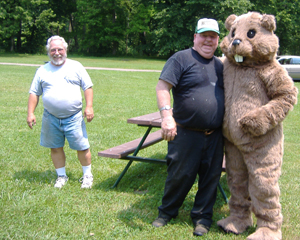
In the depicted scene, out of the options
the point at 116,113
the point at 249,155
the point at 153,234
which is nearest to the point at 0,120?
the point at 116,113

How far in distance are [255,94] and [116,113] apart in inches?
239

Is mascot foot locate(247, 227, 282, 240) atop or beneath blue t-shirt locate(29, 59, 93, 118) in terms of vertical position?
beneath

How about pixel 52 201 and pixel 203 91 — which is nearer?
pixel 203 91

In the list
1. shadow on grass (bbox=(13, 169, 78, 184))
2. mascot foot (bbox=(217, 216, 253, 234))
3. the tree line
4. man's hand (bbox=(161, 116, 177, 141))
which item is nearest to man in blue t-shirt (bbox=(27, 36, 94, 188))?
shadow on grass (bbox=(13, 169, 78, 184))

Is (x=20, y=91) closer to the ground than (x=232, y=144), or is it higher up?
closer to the ground

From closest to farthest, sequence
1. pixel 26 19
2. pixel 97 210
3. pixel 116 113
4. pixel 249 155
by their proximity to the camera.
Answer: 1. pixel 249 155
2. pixel 97 210
3. pixel 116 113
4. pixel 26 19

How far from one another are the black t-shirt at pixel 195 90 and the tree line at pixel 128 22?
1207 inches

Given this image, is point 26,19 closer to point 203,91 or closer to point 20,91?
point 20,91

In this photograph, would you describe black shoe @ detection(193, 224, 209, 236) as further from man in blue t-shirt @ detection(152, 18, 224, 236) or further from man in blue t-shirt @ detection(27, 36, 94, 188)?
man in blue t-shirt @ detection(27, 36, 94, 188)

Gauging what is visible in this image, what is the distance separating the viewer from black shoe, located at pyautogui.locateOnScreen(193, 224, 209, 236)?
3.12 m

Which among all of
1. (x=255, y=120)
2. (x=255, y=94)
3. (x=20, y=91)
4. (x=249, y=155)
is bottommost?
(x=20, y=91)

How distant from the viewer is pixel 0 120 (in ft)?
24.9

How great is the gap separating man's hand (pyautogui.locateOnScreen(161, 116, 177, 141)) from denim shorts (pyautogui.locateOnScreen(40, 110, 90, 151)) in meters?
1.53

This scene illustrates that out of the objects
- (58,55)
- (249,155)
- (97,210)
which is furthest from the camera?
(58,55)
